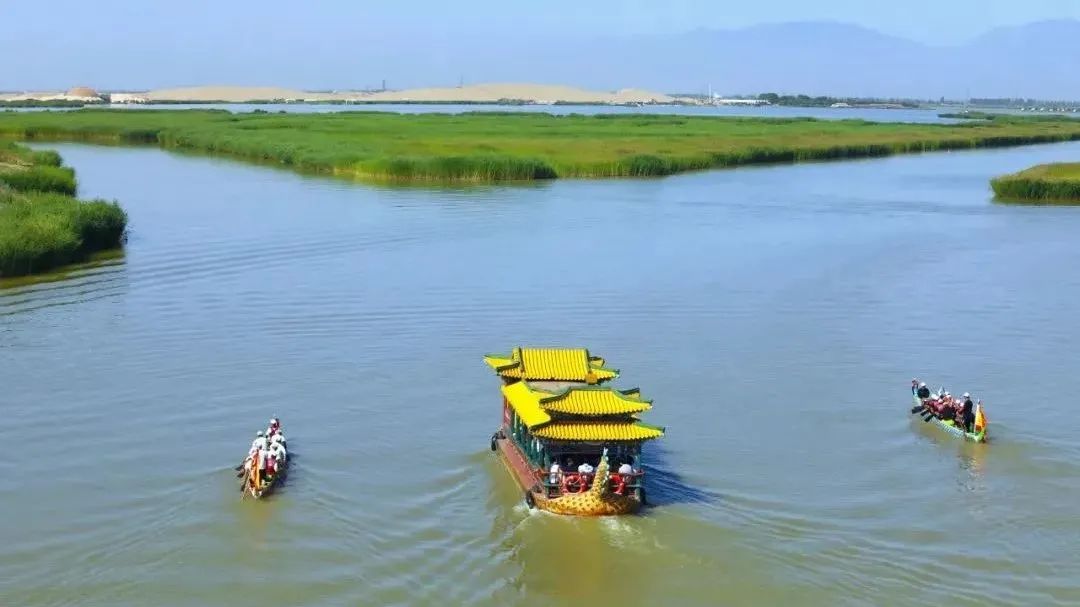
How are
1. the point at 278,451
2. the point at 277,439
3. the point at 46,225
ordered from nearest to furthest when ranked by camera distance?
the point at 278,451
the point at 277,439
the point at 46,225

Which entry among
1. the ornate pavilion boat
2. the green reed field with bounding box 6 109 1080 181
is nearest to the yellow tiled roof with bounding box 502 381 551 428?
the ornate pavilion boat

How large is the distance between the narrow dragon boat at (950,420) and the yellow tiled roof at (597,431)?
5428mm

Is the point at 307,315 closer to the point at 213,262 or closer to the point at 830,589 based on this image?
the point at 213,262

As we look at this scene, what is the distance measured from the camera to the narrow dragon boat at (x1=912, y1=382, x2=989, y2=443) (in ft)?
55.5

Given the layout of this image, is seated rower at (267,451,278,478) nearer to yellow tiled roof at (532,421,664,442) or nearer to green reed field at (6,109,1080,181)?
yellow tiled roof at (532,421,664,442)

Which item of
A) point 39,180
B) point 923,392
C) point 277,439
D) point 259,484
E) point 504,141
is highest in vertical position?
point 504,141

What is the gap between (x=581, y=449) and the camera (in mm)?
14406

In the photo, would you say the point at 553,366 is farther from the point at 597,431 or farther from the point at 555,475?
the point at 555,475

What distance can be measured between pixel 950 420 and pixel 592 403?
5.99 m

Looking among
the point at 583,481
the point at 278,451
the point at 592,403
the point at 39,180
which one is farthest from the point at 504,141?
the point at 583,481

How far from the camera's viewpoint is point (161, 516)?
548 inches

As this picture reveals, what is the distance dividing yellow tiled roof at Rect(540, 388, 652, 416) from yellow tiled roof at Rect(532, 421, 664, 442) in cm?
17

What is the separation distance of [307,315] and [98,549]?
11.1m

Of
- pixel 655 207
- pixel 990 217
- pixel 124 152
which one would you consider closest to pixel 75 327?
pixel 655 207
